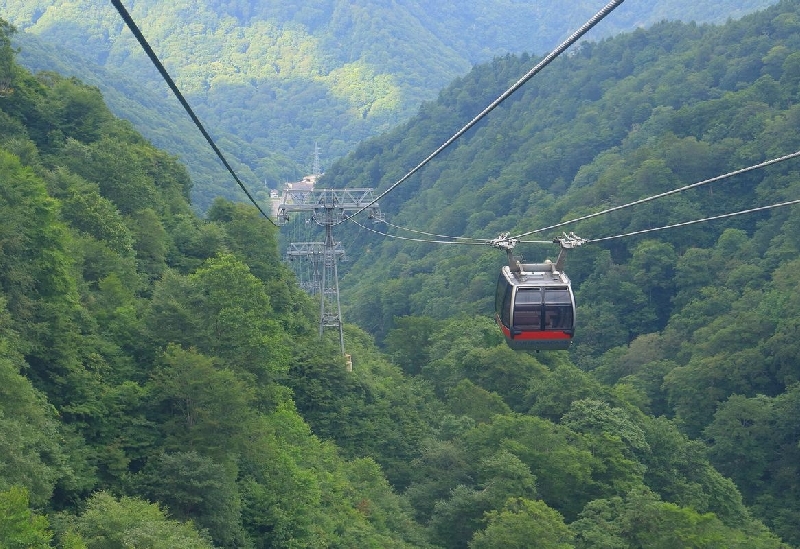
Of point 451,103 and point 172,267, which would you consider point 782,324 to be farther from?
point 451,103

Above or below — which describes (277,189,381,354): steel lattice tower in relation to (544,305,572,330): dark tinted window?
above

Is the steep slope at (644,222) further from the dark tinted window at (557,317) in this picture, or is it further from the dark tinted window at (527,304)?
the dark tinted window at (527,304)

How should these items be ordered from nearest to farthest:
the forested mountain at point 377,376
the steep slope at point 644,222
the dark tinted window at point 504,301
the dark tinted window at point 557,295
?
the dark tinted window at point 557,295 → the dark tinted window at point 504,301 → the forested mountain at point 377,376 → the steep slope at point 644,222

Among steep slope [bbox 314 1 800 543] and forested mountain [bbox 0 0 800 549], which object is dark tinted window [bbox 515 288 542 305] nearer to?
forested mountain [bbox 0 0 800 549]

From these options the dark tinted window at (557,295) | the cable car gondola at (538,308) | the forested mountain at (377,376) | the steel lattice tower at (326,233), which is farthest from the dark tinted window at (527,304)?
the steel lattice tower at (326,233)

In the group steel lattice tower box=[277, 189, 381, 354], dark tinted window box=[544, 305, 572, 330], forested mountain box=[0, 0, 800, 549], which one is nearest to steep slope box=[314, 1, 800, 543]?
forested mountain box=[0, 0, 800, 549]

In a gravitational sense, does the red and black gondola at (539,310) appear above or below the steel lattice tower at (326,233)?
below

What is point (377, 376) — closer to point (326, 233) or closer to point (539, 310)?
point (326, 233)
